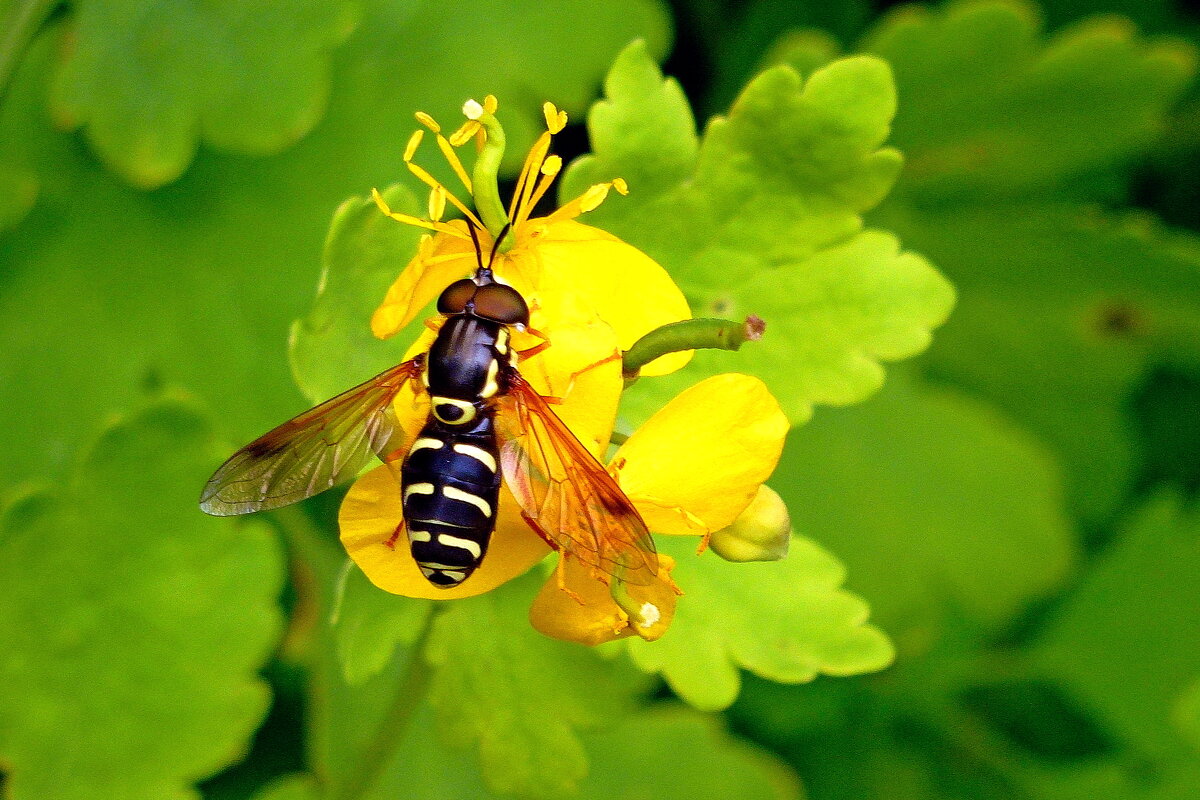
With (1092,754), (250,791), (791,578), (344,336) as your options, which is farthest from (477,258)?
(1092,754)

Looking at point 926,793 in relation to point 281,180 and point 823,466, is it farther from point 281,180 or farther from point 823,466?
point 281,180

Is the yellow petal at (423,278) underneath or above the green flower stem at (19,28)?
underneath

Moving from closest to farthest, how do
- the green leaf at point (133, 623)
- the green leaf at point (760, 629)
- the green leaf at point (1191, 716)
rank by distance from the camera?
the green leaf at point (760, 629)
the green leaf at point (133, 623)
the green leaf at point (1191, 716)

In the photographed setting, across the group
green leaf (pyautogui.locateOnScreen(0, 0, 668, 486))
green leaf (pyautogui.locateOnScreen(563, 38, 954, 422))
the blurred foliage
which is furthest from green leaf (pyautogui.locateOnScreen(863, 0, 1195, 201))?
green leaf (pyautogui.locateOnScreen(563, 38, 954, 422))

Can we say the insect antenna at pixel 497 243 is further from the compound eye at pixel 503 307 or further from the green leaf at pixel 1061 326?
the green leaf at pixel 1061 326

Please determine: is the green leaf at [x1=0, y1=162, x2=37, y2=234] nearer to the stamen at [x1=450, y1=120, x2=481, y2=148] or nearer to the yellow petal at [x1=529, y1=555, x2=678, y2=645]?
the stamen at [x1=450, y1=120, x2=481, y2=148]

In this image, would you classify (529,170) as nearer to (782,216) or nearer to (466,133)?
(466,133)

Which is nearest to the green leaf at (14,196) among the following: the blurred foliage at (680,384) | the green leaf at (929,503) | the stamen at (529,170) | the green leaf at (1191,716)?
the blurred foliage at (680,384)
